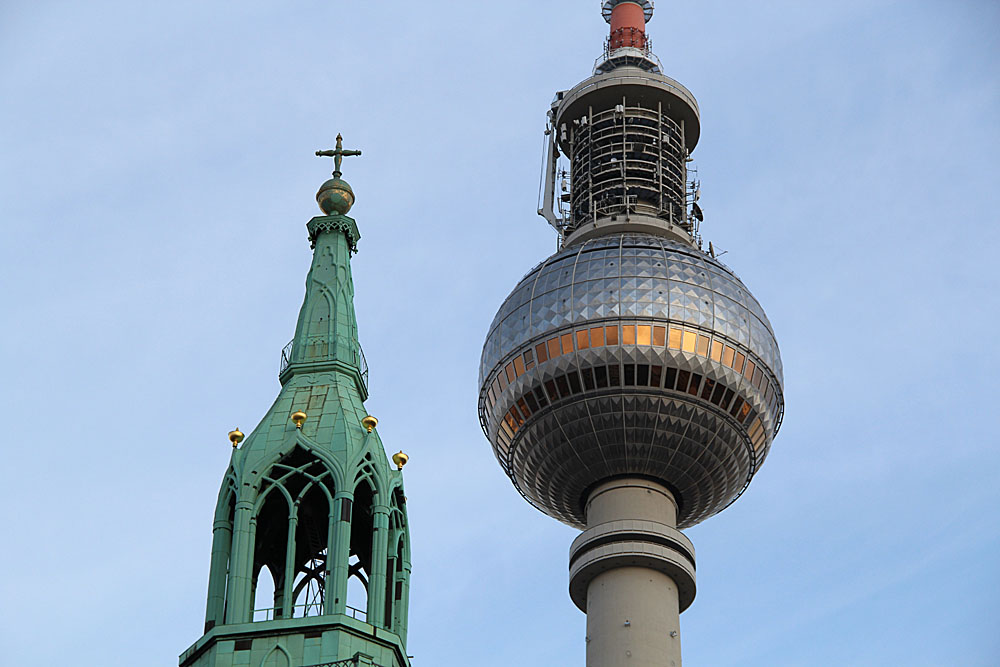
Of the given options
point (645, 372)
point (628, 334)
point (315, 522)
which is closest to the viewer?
point (315, 522)

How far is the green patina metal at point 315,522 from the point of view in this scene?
4353cm

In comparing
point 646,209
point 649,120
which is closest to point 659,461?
point 646,209

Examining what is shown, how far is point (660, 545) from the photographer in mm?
91688

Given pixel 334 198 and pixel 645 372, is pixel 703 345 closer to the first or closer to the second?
pixel 645 372

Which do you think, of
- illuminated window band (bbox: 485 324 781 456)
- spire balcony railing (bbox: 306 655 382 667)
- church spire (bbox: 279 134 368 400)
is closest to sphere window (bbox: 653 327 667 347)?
illuminated window band (bbox: 485 324 781 456)

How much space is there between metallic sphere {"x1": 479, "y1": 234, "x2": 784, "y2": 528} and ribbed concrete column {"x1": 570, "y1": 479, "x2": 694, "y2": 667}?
1.93 metres

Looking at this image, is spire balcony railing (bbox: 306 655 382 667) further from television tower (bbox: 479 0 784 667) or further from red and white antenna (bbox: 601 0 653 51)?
red and white antenna (bbox: 601 0 653 51)

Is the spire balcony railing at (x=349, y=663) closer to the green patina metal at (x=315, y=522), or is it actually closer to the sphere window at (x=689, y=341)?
the green patina metal at (x=315, y=522)

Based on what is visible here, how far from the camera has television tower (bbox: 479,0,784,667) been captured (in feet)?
301

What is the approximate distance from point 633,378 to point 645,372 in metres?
0.76

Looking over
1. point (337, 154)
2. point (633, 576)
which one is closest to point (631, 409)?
point (633, 576)

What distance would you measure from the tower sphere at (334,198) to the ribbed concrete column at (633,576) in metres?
40.9

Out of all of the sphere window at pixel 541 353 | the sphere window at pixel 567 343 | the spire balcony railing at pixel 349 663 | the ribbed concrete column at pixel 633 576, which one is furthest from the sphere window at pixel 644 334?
the spire balcony railing at pixel 349 663

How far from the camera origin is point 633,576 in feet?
301
